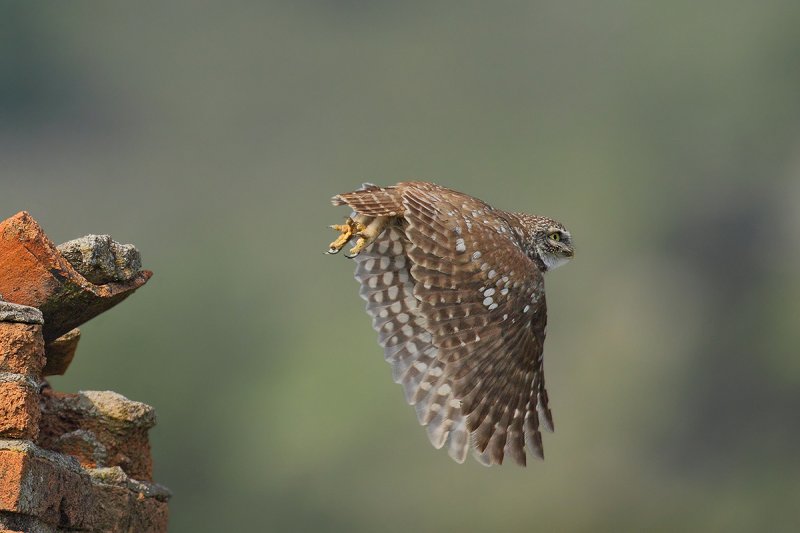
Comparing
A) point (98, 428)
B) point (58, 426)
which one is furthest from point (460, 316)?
point (58, 426)

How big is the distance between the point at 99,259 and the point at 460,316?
2.29 m

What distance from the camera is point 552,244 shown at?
27.3 feet

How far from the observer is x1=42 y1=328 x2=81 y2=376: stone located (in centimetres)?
627

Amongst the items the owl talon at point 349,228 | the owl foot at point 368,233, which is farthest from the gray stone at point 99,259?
the owl foot at point 368,233

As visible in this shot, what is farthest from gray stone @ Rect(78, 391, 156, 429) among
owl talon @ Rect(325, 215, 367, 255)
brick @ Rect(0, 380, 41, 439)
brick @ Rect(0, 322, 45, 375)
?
owl talon @ Rect(325, 215, 367, 255)

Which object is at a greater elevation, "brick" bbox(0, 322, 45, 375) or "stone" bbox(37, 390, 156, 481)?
"brick" bbox(0, 322, 45, 375)

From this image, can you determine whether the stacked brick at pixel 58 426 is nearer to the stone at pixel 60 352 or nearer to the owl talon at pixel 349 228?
the stone at pixel 60 352

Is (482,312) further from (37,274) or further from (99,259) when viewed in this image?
(37,274)

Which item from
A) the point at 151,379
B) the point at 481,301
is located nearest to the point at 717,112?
the point at 151,379

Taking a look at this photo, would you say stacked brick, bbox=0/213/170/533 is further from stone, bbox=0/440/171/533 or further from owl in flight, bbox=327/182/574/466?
owl in flight, bbox=327/182/574/466

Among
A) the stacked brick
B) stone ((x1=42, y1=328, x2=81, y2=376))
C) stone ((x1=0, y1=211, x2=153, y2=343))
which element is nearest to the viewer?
the stacked brick

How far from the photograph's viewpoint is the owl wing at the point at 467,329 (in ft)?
23.6

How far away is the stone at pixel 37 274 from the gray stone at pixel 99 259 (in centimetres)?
10

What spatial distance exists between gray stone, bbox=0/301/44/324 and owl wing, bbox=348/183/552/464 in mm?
2468
